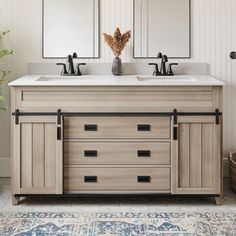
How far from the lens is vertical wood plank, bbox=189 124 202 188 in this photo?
3624 millimetres

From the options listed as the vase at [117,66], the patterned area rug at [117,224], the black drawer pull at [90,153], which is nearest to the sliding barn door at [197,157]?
the patterned area rug at [117,224]

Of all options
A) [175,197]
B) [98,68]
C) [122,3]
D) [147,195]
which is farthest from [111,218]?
[122,3]

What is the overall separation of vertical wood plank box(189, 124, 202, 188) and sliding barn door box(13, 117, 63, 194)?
878 mm

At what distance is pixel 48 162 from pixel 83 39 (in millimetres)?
1080

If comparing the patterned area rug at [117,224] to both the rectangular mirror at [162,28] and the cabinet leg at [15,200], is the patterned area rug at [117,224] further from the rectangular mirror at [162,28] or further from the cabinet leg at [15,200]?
the rectangular mirror at [162,28]

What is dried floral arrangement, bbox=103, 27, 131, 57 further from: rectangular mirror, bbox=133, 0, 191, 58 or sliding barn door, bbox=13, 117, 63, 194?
sliding barn door, bbox=13, 117, 63, 194

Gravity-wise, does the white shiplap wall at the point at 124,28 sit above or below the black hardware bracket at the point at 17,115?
above

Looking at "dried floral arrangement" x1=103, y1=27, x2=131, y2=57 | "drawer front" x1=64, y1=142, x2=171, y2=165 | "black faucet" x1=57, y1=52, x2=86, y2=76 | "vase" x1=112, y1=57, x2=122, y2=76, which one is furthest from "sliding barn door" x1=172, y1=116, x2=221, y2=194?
"black faucet" x1=57, y1=52, x2=86, y2=76

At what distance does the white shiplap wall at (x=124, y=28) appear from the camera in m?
4.20

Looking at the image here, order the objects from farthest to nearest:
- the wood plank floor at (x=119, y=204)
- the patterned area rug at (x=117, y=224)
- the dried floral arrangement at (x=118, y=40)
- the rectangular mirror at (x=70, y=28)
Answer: the rectangular mirror at (x=70, y=28) → the dried floral arrangement at (x=118, y=40) → the wood plank floor at (x=119, y=204) → the patterned area rug at (x=117, y=224)

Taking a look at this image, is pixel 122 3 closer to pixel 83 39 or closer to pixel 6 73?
pixel 83 39

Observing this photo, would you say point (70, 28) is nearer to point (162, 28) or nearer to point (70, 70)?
point (70, 70)

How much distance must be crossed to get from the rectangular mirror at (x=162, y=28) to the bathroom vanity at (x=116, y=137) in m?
0.65

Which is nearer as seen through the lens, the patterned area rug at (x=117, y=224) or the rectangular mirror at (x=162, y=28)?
the patterned area rug at (x=117, y=224)
